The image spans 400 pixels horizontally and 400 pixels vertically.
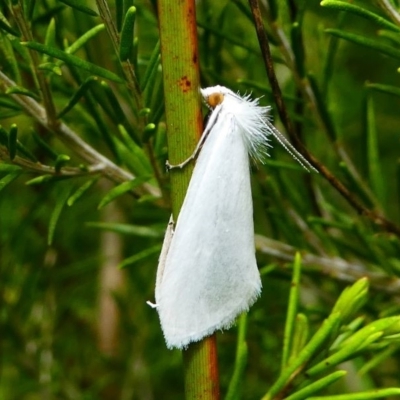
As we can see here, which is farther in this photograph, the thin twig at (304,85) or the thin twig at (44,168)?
the thin twig at (304,85)

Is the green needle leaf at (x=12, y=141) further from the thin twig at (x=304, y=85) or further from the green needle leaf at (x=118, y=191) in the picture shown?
the thin twig at (x=304, y=85)

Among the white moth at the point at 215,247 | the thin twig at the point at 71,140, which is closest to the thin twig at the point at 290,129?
the white moth at the point at 215,247

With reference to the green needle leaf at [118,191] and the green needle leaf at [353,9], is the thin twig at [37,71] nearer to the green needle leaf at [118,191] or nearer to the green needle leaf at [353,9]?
the green needle leaf at [118,191]

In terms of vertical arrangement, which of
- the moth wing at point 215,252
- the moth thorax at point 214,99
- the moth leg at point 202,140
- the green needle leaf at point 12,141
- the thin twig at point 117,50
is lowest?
the moth wing at point 215,252

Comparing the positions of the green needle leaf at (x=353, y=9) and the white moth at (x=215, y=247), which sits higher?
the green needle leaf at (x=353, y=9)

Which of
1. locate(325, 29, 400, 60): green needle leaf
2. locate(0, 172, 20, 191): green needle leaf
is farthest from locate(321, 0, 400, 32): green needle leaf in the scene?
locate(0, 172, 20, 191): green needle leaf

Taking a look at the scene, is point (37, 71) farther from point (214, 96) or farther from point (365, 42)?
point (365, 42)

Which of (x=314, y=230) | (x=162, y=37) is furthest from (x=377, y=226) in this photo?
(x=162, y=37)

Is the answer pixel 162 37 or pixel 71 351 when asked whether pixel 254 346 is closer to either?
pixel 71 351
